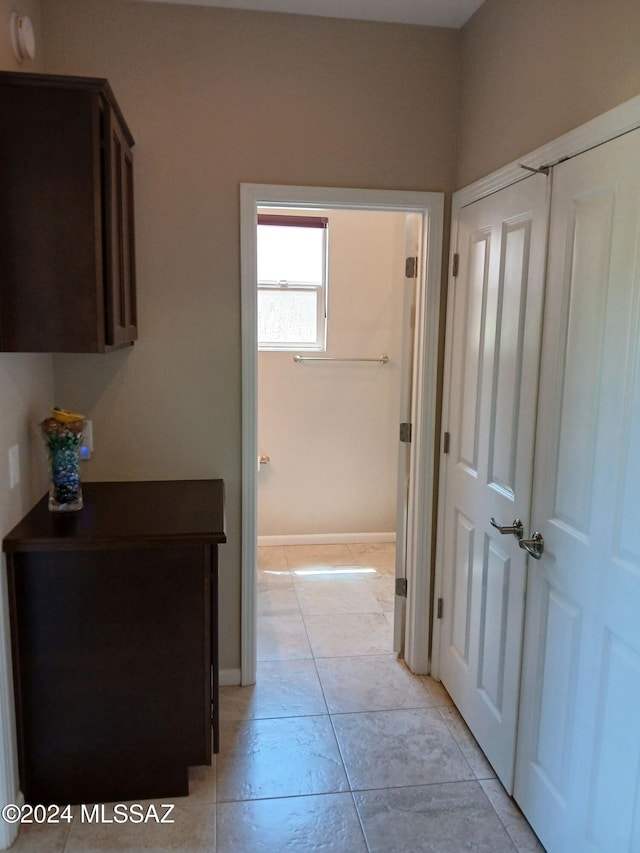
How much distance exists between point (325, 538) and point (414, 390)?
2.09 metres

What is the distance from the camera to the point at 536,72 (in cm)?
192

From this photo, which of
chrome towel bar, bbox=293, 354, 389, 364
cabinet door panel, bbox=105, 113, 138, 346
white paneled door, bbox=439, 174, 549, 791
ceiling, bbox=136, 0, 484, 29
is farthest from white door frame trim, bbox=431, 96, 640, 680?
chrome towel bar, bbox=293, 354, 389, 364

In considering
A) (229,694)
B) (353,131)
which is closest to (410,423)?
(353,131)

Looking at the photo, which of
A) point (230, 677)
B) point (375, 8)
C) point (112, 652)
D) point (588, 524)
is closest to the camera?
point (588, 524)

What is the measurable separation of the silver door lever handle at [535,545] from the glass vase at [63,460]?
1.47 meters

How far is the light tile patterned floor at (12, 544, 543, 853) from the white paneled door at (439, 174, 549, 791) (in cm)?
17

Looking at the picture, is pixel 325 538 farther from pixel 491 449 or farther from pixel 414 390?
pixel 491 449

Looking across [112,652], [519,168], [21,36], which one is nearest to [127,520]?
[112,652]

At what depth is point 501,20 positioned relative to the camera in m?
2.15

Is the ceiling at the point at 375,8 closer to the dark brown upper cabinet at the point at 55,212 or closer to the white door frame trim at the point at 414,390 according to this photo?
the white door frame trim at the point at 414,390

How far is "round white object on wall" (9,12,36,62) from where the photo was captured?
1921 millimetres

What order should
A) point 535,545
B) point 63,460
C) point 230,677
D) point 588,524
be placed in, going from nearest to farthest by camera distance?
1. point 588,524
2. point 535,545
3. point 63,460
4. point 230,677

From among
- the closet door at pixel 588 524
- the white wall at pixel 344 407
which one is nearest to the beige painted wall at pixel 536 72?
the closet door at pixel 588 524

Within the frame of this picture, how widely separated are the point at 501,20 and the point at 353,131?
2.09ft
